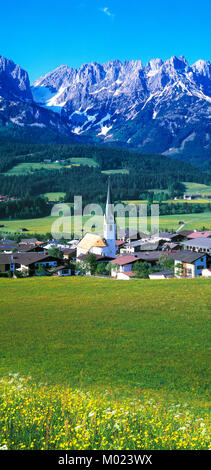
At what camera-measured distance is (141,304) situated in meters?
31.8

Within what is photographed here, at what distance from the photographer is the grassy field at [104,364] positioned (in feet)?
28.8

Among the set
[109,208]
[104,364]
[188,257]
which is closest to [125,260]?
[188,257]

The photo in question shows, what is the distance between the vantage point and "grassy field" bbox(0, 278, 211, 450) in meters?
8.77

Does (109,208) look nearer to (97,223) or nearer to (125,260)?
(125,260)

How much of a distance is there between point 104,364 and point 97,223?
396 ft

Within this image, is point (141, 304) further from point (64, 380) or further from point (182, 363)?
point (64, 380)

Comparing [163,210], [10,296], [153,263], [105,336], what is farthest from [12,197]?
[105,336]

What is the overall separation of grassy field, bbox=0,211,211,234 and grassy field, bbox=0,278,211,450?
8551cm

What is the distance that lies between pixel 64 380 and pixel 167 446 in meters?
9.55

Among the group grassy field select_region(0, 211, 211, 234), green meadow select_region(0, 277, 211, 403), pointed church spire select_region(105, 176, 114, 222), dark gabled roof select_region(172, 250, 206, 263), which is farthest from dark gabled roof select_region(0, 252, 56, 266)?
grassy field select_region(0, 211, 211, 234)

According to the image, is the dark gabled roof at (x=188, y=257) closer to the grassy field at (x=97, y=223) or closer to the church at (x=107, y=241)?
the church at (x=107, y=241)

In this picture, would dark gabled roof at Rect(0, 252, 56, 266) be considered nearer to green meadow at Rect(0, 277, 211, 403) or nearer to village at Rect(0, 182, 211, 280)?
village at Rect(0, 182, 211, 280)

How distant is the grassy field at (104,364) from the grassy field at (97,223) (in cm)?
8551

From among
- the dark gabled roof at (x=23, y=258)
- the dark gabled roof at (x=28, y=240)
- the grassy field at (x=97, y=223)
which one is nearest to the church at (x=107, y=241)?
the dark gabled roof at (x=23, y=258)
